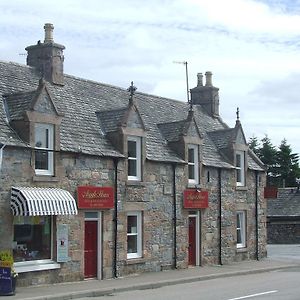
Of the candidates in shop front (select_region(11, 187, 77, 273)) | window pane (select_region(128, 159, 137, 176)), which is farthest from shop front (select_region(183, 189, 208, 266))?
shop front (select_region(11, 187, 77, 273))

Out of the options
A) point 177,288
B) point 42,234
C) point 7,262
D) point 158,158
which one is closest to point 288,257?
point 158,158

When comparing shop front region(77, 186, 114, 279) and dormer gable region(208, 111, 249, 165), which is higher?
dormer gable region(208, 111, 249, 165)

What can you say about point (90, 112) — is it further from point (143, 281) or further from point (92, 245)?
point (143, 281)

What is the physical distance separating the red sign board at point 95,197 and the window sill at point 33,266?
2.14 meters

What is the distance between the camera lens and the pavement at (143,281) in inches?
727

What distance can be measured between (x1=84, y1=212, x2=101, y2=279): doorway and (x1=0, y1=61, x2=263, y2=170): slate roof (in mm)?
2250

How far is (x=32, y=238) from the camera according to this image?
2064 cm

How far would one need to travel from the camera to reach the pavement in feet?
60.6

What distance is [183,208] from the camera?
2689cm

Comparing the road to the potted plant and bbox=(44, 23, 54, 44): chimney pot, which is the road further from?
bbox=(44, 23, 54, 44): chimney pot

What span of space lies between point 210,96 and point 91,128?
461 inches

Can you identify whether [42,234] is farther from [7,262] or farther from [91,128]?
[91,128]

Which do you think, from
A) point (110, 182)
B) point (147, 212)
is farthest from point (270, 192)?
point (110, 182)

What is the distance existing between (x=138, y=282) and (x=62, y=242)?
277cm
